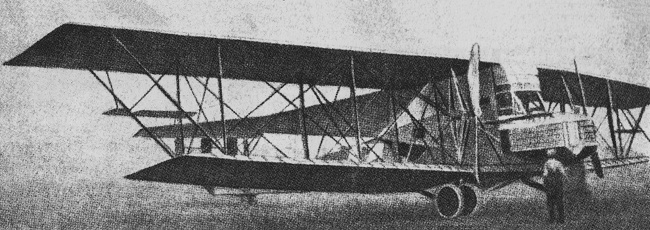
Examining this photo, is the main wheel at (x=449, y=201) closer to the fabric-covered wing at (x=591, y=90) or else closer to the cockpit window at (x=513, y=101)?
the cockpit window at (x=513, y=101)

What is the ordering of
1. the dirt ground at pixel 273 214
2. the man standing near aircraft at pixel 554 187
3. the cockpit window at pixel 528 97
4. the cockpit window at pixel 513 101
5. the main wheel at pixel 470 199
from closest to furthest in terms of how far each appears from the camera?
the man standing near aircraft at pixel 554 187 < the dirt ground at pixel 273 214 < the main wheel at pixel 470 199 < the cockpit window at pixel 513 101 < the cockpit window at pixel 528 97

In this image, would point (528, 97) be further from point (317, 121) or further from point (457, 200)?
point (317, 121)

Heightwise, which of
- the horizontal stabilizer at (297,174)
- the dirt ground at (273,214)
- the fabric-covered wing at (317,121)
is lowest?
the dirt ground at (273,214)

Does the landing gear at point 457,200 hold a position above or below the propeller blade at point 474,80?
below

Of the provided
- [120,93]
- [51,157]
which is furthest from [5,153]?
[120,93]

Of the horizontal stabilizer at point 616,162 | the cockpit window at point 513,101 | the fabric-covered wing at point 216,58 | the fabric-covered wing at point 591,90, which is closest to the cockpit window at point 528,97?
the cockpit window at point 513,101

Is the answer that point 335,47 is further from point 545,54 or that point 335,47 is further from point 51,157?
point 51,157

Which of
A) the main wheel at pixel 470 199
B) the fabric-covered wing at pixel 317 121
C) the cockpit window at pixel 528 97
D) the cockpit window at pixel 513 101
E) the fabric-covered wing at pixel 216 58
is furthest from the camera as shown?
the fabric-covered wing at pixel 317 121
